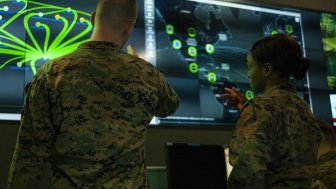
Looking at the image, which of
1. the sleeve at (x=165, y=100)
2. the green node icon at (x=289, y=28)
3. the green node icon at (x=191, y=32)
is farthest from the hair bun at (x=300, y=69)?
the green node icon at (x=289, y=28)

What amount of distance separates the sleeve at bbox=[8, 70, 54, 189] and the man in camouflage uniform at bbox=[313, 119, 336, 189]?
1547mm

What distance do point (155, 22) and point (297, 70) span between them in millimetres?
1198

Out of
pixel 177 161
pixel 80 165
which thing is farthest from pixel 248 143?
pixel 177 161

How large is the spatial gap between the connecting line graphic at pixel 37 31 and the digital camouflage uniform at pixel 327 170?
4.90 feet

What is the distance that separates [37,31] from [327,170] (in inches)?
68.3

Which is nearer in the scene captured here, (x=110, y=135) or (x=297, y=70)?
(x=110, y=135)

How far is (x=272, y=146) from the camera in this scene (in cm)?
152

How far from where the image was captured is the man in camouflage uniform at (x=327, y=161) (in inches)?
94.0

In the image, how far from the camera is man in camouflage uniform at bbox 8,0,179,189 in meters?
1.23

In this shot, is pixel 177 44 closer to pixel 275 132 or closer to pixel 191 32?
pixel 191 32

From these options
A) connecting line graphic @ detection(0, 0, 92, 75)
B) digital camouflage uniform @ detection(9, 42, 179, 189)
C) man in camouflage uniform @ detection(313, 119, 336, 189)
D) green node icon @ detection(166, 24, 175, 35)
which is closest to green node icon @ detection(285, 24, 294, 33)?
man in camouflage uniform @ detection(313, 119, 336, 189)

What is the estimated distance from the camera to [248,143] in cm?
147

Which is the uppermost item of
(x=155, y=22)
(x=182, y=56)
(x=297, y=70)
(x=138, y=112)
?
(x=155, y=22)

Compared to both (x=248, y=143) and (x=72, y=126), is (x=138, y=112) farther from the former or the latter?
(x=248, y=143)
